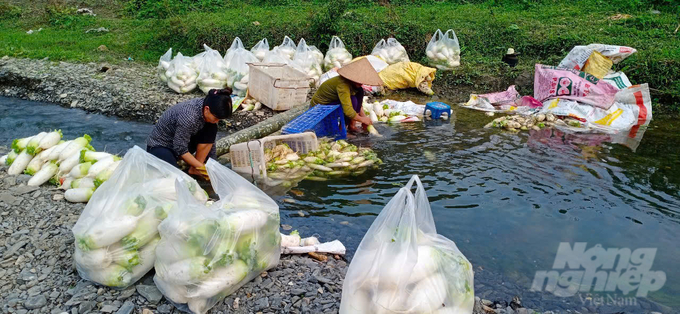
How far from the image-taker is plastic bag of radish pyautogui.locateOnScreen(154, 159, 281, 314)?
3.01 m

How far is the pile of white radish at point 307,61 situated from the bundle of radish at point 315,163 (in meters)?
4.03

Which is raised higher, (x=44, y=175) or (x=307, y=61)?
(x=307, y=61)

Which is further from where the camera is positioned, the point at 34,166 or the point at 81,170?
the point at 34,166

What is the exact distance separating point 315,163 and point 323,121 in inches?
45.3

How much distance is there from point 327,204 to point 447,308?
8.70ft

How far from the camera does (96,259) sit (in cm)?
316

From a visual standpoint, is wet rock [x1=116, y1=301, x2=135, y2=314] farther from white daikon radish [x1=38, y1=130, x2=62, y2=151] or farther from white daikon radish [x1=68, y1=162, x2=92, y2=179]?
white daikon radish [x1=38, y1=130, x2=62, y2=151]

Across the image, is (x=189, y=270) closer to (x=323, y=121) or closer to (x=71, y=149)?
(x=71, y=149)

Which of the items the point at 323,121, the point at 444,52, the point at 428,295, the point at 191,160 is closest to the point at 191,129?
the point at 191,160

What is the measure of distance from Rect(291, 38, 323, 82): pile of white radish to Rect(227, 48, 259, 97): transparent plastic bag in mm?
1197

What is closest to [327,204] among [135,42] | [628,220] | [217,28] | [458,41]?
[628,220]

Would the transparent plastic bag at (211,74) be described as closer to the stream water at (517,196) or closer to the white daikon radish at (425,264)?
the stream water at (517,196)

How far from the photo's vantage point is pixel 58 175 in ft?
16.3

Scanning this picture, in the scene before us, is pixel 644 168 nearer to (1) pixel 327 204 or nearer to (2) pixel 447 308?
(1) pixel 327 204
